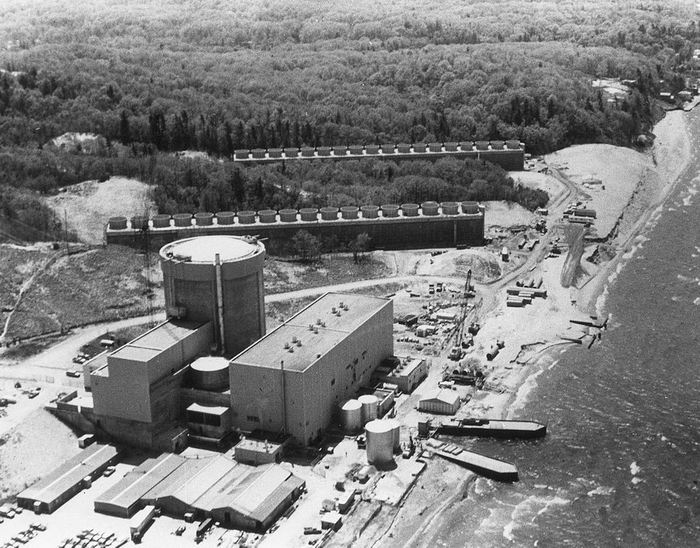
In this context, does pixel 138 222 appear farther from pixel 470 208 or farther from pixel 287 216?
pixel 470 208

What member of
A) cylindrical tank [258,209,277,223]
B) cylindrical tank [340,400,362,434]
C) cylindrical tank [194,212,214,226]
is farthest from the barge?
cylindrical tank [194,212,214,226]

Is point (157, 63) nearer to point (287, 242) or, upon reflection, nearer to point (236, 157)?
point (236, 157)

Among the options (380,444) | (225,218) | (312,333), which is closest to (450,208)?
(225,218)

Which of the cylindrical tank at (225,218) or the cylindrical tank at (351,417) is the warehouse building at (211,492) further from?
the cylindrical tank at (225,218)

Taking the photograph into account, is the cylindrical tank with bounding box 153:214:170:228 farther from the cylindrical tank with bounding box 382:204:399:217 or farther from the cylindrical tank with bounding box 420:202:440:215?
the cylindrical tank with bounding box 420:202:440:215

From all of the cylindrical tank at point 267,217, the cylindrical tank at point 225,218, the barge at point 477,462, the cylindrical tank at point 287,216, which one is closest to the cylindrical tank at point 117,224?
the cylindrical tank at point 225,218

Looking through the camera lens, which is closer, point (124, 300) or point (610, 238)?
point (124, 300)

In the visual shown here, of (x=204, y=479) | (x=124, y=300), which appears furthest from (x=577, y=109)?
(x=204, y=479)
